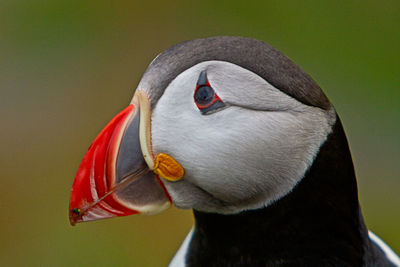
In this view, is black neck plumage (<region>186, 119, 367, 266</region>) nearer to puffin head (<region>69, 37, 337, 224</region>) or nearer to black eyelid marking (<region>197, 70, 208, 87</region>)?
puffin head (<region>69, 37, 337, 224</region>)

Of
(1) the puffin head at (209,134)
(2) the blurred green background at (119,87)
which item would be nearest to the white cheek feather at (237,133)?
(1) the puffin head at (209,134)

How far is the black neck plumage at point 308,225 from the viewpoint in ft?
5.27

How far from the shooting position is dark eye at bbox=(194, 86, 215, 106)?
1.49 m

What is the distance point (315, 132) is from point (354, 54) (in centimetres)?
371

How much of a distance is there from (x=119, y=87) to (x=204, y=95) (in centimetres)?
347

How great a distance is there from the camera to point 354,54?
5.08 meters

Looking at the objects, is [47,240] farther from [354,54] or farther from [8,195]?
[354,54]

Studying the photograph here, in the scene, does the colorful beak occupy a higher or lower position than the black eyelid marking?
lower

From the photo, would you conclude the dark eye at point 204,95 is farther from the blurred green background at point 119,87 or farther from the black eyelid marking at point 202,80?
the blurred green background at point 119,87

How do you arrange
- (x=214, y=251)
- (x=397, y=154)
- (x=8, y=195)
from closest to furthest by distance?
(x=214, y=251)
(x=8, y=195)
(x=397, y=154)

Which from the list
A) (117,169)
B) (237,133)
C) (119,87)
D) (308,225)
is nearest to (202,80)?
(237,133)

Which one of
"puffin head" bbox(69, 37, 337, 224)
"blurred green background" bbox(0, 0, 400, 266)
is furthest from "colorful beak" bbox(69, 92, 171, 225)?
"blurred green background" bbox(0, 0, 400, 266)

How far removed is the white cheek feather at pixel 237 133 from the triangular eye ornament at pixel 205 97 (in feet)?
0.04

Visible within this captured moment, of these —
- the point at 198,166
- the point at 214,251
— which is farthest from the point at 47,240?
the point at 198,166
